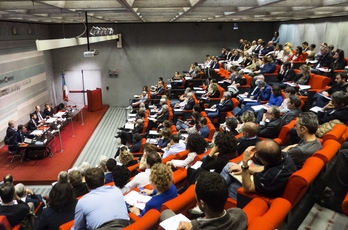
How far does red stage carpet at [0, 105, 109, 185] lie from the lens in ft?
22.5

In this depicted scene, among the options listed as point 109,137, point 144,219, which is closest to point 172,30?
point 109,137

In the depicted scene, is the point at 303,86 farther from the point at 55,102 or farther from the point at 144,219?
the point at 55,102

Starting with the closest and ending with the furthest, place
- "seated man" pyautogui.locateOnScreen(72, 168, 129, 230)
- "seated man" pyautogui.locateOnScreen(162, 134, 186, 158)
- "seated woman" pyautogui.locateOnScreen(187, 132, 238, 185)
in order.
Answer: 1. "seated man" pyautogui.locateOnScreen(72, 168, 129, 230)
2. "seated woman" pyautogui.locateOnScreen(187, 132, 238, 185)
3. "seated man" pyautogui.locateOnScreen(162, 134, 186, 158)

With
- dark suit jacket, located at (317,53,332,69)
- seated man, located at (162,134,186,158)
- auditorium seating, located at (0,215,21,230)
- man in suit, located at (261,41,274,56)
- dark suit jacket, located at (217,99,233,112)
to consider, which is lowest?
auditorium seating, located at (0,215,21,230)

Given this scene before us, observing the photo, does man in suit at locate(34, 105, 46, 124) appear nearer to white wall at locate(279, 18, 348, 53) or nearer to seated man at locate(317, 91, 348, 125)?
seated man at locate(317, 91, 348, 125)

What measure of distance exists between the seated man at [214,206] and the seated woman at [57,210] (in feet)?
5.68

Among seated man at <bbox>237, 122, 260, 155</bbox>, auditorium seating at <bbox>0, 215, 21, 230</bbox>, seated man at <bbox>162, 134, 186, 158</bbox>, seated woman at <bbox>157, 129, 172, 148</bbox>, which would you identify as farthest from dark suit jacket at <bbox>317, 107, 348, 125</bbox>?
auditorium seating at <bbox>0, 215, 21, 230</bbox>

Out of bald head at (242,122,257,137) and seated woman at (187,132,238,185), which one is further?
bald head at (242,122,257,137)

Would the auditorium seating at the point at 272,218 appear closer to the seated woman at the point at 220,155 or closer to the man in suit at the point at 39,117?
the seated woman at the point at 220,155

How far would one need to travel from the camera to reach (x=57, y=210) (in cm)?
293

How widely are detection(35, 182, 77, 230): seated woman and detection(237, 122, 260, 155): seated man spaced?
214 cm

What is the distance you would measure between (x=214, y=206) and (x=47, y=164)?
703cm

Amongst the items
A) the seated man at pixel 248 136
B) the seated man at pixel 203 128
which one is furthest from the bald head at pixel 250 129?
the seated man at pixel 203 128

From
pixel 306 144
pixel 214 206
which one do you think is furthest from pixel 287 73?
pixel 214 206
